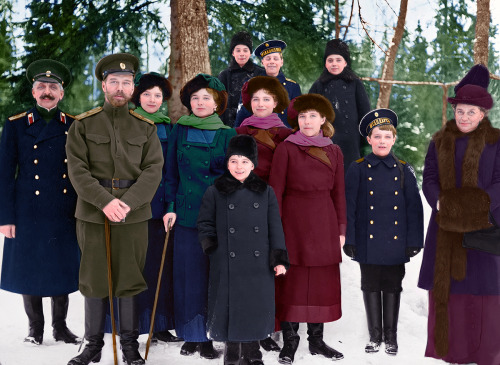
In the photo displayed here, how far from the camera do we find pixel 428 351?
15.6 feet

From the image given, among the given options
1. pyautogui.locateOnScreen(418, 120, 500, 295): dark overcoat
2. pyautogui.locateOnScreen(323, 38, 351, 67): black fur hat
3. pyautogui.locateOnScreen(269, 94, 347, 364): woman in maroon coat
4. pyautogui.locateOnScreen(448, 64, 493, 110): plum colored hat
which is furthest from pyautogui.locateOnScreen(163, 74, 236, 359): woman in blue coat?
pyautogui.locateOnScreen(323, 38, 351, 67): black fur hat

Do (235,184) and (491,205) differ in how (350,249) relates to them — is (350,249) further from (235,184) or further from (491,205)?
(235,184)

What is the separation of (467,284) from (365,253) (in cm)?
83

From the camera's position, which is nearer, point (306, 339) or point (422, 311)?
point (306, 339)

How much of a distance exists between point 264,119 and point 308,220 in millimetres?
926

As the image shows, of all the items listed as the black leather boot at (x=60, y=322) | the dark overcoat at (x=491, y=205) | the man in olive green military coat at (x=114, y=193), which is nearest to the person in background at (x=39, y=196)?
the black leather boot at (x=60, y=322)

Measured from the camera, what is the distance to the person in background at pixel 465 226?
4.39 meters

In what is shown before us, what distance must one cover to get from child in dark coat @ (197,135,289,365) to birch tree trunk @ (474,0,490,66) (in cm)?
490

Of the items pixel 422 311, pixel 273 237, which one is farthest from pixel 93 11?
pixel 422 311

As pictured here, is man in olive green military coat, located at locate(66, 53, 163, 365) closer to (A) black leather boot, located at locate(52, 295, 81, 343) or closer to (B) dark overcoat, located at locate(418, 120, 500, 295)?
(A) black leather boot, located at locate(52, 295, 81, 343)

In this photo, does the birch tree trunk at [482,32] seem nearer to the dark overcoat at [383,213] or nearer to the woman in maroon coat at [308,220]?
the dark overcoat at [383,213]

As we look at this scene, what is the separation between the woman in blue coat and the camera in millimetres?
4656

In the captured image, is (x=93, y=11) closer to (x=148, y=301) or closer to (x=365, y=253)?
(x=148, y=301)

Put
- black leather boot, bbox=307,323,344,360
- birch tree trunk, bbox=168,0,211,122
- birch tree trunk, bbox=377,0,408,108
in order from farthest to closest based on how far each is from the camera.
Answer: birch tree trunk, bbox=377,0,408,108 → birch tree trunk, bbox=168,0,211,122 → black leather boot, bbox=307,323,344,360
